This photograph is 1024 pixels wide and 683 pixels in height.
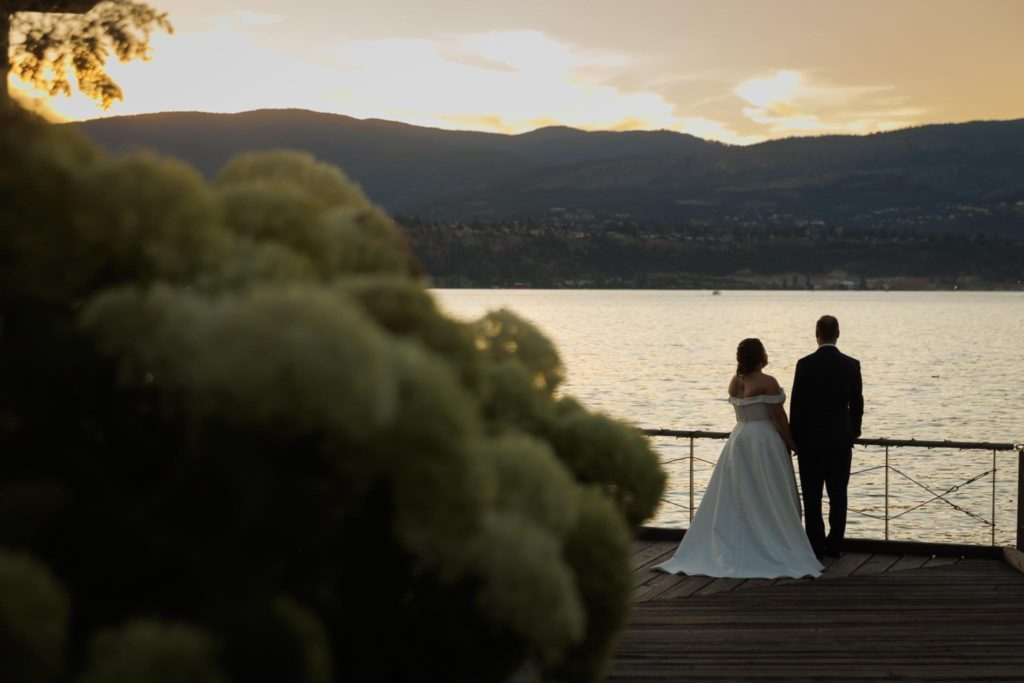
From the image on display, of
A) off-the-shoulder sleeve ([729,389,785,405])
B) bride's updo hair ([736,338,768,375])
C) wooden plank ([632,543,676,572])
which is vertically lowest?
wooden plank ([632,543,676,572])

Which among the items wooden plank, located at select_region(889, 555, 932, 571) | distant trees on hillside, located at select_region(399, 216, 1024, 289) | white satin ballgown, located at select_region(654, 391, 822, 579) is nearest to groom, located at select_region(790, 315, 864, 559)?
white satin ballgown, located at select_region(654, 391, 822, 579)

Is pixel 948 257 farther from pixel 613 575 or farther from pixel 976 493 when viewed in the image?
pixel 613 575

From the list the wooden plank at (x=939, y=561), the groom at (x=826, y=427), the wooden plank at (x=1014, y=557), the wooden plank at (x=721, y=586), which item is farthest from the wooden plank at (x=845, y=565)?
the wooden plank at (x=1014, y=557)

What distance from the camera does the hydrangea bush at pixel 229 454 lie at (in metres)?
1.69

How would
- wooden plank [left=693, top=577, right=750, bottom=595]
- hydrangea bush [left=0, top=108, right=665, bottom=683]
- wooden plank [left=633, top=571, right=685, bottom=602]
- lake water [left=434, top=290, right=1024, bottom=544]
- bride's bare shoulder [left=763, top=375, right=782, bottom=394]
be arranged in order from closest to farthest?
hydrangea bush [left=0, top=108, right=665, bottom=683], wooden plank [left=633, top=571, right=685, bottom=602], wooden plank [left=693, top=577, right=750, bottom=595], bride's bare shoulder [left=763, top=375, right=782, bottom=394], lake water [left=434, top=290, right=1024, bottom=544]

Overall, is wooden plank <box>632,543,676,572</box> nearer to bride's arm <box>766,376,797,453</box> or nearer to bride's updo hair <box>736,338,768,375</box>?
bride's arm <box>766,376,797,453</box>

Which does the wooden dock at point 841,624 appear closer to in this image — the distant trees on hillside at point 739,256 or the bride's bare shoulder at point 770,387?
the bride's bare shoulder at point 770,387

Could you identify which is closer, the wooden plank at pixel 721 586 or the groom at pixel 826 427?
the wooden plank at pixel 721 586

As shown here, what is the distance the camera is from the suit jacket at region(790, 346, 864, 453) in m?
9.38

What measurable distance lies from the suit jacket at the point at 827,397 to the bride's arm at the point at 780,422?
0.12 meters

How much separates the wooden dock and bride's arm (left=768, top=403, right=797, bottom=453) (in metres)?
1.01

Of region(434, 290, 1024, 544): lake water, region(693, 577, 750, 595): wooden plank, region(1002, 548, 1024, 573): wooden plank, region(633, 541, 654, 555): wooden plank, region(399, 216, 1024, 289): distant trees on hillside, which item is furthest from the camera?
region(399, 216, 1024, 289): distant trees on hillside

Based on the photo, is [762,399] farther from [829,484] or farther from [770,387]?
[829,484]

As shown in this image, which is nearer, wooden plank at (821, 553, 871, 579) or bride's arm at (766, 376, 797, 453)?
wooden plank at (821, 553, 871, 579)
